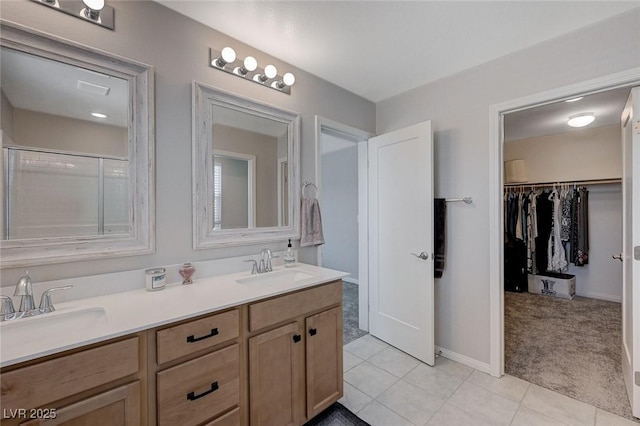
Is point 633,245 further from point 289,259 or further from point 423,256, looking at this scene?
point 289,259

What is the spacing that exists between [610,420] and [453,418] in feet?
3.06

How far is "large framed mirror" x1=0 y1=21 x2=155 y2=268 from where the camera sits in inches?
47.6

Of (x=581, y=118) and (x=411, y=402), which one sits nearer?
(x=411, y=402)

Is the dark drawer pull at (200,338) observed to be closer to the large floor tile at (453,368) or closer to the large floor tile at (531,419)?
the large floor tile at (531,419)

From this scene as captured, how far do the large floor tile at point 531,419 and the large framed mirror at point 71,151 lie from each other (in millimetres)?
2426

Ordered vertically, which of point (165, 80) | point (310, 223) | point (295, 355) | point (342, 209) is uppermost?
point (165, 80)

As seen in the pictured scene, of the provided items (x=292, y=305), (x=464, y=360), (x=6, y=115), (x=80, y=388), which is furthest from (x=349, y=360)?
(x=6, y=115)

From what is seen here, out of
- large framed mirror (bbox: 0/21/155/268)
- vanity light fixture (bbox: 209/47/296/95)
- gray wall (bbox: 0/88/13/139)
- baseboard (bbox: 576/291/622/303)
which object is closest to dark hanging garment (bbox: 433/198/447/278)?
vanity light fixture (bbox: 209/47/296/95)

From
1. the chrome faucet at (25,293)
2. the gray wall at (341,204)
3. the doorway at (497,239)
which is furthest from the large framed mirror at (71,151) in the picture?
the gray wall at (341,204)

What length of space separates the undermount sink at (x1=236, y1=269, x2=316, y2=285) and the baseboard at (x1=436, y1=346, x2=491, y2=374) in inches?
61.4

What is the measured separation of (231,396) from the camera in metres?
1.27

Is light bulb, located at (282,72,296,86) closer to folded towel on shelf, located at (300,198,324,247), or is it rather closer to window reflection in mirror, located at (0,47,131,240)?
folded towel on shelf, located at (300,198,324,247)

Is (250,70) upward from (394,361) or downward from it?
upward

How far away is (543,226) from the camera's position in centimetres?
410
